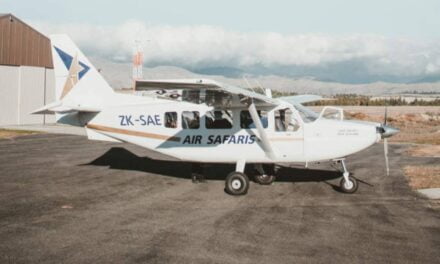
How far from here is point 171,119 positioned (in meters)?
14.4

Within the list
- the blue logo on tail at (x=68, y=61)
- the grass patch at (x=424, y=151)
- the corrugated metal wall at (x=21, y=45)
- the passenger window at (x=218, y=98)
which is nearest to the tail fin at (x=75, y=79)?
the blue logo on tail at (x=68, y=61)

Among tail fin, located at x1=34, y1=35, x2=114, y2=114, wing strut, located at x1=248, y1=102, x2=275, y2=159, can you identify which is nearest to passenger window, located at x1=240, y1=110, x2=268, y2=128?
wing strut, located at x1=248, y1=102, x2=275, y2=159

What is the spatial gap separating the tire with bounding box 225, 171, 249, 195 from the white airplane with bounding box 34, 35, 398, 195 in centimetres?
3

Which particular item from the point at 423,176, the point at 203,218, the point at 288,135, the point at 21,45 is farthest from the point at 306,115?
the point at 21,45

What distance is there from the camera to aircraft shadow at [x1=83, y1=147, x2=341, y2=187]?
51.4 feet

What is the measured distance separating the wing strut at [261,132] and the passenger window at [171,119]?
2.64 meters

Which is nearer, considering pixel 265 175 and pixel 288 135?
pixel 288 135

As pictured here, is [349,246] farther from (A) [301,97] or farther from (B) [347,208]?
(A) [301,97]

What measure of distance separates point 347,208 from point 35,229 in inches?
290

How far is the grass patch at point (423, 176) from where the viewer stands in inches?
567

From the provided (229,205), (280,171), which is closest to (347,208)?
(229,205)

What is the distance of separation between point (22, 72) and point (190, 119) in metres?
27.9

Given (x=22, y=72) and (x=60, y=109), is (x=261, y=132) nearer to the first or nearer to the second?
(x=60, y=109)

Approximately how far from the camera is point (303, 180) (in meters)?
15.3
